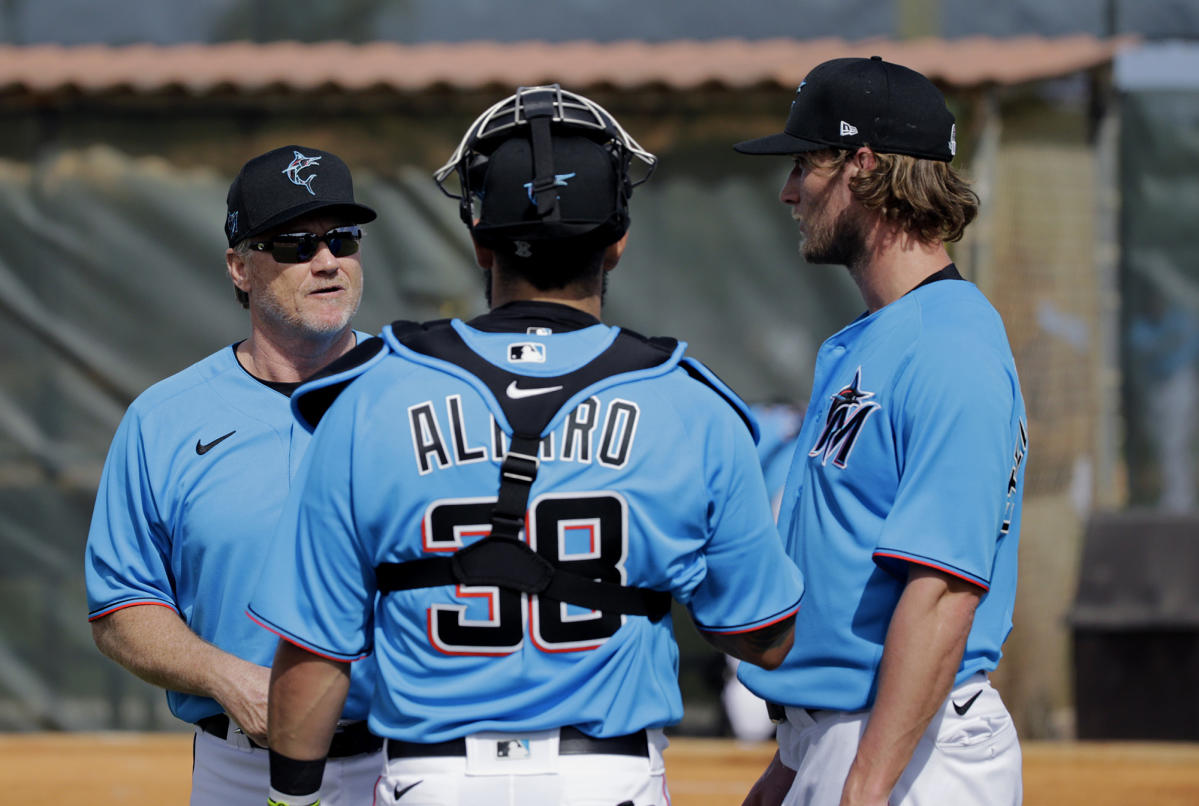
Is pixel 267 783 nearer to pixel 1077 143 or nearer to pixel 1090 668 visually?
pixel 1090 668

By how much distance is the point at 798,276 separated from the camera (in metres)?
7.69

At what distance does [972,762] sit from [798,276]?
17.0ft

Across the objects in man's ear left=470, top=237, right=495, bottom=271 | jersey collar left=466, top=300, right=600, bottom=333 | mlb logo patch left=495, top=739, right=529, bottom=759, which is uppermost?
man's ear left=470, top=237, right=495, bottom=271

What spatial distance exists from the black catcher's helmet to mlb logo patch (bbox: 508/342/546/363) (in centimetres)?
18

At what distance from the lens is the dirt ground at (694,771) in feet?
21.9

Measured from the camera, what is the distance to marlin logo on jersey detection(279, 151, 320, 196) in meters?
3.48

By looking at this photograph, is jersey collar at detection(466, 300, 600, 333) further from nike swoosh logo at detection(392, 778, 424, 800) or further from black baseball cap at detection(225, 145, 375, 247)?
black baseball cap at detection(225, 145, 375, 247)

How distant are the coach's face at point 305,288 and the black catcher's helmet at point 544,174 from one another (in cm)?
113

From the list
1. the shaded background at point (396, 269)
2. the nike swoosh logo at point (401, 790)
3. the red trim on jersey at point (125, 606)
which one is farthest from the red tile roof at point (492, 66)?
the nike swoosh logo at point (401, 790)

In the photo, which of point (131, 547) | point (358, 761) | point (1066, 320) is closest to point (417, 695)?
point (358, 761)

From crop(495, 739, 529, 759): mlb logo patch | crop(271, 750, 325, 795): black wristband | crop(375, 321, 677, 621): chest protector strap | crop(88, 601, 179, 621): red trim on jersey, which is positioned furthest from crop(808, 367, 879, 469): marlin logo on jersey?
crop(88, 601, 179, 621): red trim on jersey

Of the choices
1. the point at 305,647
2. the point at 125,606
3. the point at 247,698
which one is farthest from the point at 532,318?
the point at 125,606

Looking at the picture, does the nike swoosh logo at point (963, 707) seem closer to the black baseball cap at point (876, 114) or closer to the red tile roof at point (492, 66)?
the black baseball cap at point (876, 114)

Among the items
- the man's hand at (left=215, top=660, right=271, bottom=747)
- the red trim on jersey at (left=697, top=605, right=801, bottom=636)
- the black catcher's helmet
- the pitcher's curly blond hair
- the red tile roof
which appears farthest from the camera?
the red tile roof
